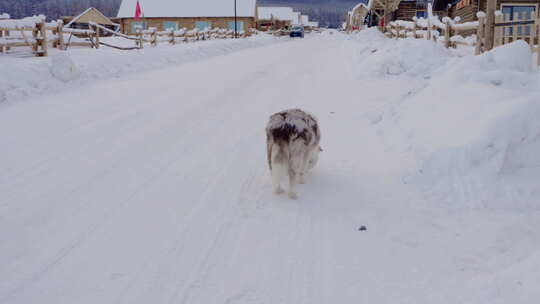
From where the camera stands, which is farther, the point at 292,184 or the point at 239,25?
the point at 239,25

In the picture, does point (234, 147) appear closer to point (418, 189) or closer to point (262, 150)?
point (262, 150)

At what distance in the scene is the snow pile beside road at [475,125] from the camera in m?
5.19

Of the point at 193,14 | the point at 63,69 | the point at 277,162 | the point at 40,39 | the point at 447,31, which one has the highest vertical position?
the point at 193,14

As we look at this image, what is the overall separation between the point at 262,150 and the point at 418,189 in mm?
2466

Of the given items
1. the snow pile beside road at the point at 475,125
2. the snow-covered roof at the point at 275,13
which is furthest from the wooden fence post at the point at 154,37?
the snow-covered roof at the point at 275,13

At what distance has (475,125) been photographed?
579 cm

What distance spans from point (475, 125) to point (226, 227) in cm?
343

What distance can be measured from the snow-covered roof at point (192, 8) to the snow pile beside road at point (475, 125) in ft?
189

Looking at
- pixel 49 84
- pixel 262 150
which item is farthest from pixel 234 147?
pixel 49 84

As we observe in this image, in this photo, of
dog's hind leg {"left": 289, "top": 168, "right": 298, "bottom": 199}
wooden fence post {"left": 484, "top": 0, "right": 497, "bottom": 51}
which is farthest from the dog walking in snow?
wooden fence post {"left": 484, "top": 0, "right": 497, "bottom": 51}

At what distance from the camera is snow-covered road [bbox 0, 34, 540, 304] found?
3.37m

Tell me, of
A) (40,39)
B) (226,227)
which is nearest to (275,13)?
(40,39)

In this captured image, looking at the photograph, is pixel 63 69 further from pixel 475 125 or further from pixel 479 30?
pixel 475 125

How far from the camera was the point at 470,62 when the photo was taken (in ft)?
25.3
